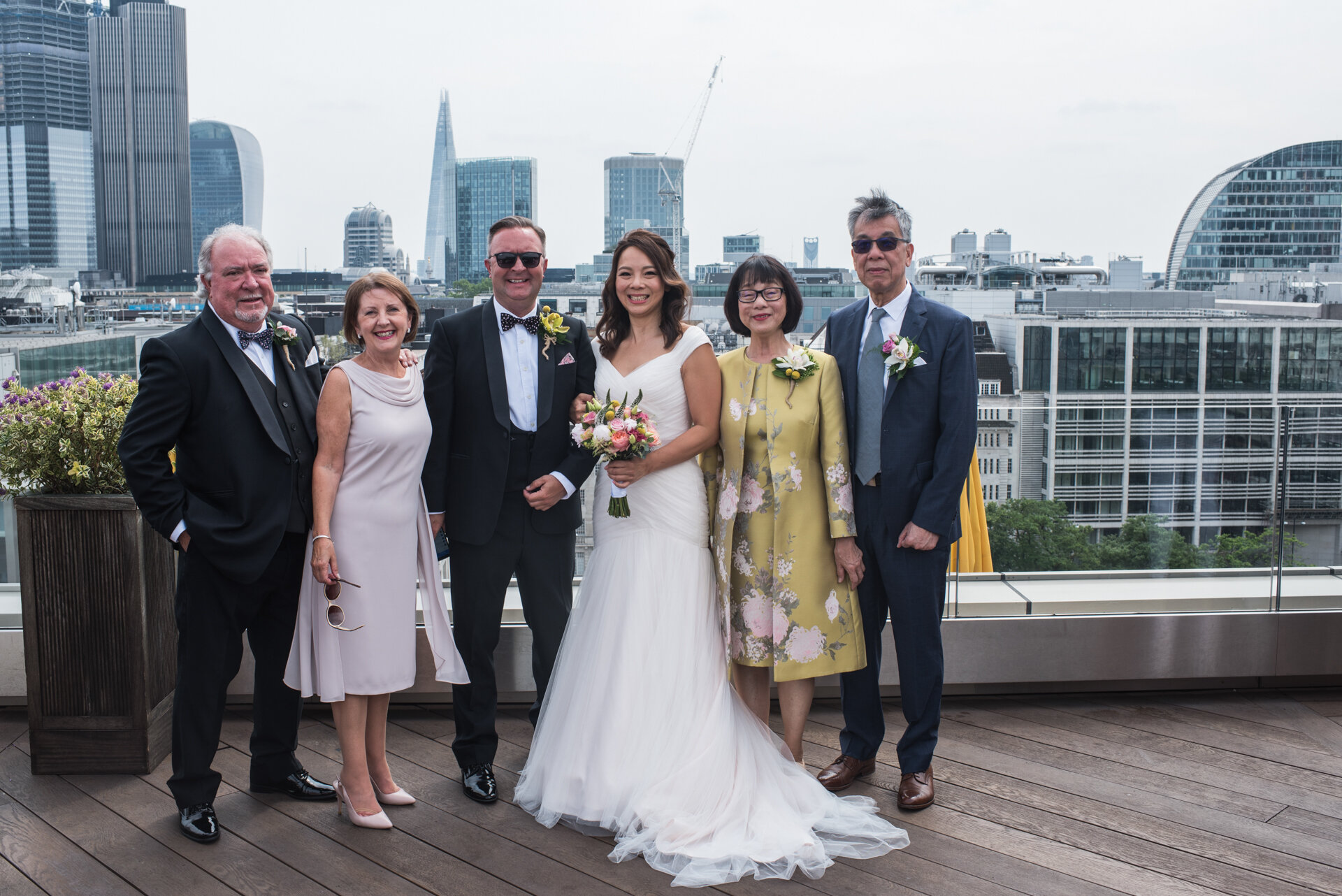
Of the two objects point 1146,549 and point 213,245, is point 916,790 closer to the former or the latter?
point 1146,549

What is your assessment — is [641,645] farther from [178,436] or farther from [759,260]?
[178,436]

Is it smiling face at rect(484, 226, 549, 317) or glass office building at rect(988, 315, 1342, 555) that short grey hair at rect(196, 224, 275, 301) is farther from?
glass office building at rect(988, 315, 1342, 555)

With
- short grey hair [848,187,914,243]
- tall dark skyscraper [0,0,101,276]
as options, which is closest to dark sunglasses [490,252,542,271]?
short grey hair [848,187,914,243]

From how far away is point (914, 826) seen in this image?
102 inches

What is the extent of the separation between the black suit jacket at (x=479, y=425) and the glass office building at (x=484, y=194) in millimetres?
2634

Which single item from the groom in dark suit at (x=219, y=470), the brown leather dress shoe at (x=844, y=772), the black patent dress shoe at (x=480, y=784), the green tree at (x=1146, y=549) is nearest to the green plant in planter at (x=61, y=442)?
the groom in dark suit at (x=219, y=470)

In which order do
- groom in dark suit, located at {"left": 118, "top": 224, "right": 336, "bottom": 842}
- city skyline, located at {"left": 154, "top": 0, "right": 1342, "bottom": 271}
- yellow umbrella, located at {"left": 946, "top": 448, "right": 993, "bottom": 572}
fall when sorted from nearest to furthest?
groom in dark suit, located at {"left": 118, "top": 224, "right": 336, "bottom": 842}, yellow umbrella, located at {"left": 946, "top": 448, "right": 993, "bottom": 572}, city skyline, located at {"left": 154, "top": 0, "right": 1342, "bottom": 271}

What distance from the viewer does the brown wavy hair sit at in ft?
8.88

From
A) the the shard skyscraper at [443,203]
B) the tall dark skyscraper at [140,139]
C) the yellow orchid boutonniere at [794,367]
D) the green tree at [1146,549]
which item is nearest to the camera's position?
the yellow orchid boutonniere at [794,367]

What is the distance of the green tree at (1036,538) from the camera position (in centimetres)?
360

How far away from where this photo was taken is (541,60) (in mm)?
5098

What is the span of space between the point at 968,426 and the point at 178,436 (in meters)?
2.18

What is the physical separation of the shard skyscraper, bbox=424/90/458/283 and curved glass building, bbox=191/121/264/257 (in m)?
1.83

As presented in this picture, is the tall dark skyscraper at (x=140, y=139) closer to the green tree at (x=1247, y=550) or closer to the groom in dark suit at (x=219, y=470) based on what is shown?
the groom in dark suit at (x=219, y=470)
